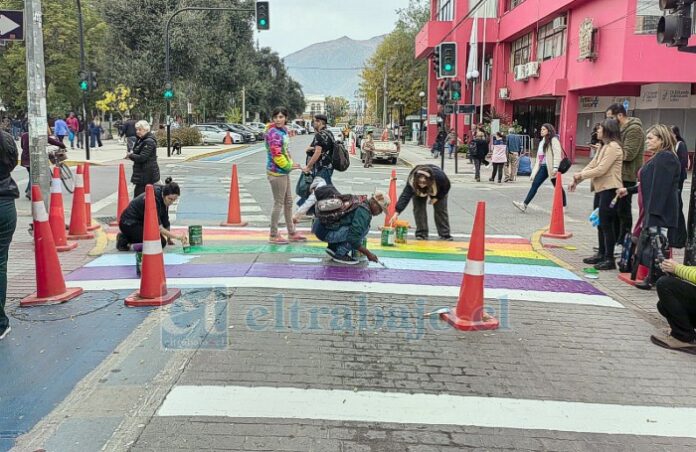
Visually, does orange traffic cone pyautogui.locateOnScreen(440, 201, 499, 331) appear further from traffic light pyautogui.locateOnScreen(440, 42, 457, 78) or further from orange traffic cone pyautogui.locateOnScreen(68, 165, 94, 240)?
traffic light pyautogui.locateOnScreen(440, 42, 457, 78)

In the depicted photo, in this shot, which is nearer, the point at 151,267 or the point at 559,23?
the point at 151,267

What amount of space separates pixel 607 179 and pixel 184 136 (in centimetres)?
3258

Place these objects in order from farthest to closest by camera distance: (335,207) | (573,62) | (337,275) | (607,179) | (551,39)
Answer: (551,39), (573,62), (607,179), (335,207), (337,275)

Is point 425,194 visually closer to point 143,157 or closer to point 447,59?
point 143,157

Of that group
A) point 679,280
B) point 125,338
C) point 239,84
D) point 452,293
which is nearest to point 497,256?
point 452,293

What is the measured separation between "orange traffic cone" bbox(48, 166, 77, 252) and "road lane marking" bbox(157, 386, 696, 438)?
505 centimetres

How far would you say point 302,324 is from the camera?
526 centimetres

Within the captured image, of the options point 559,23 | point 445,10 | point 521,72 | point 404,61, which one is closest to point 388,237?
point 559,23

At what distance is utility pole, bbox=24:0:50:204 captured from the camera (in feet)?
27.9

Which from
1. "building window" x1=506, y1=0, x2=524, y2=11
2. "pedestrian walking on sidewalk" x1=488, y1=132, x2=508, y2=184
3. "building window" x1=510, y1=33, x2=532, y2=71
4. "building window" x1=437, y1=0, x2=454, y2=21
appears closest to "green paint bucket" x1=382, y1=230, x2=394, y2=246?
"pedestrian walking on sidewalk" x1=488, y1=132, x2=508, y2=184

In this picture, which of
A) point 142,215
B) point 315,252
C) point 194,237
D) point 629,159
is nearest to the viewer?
point 629,159

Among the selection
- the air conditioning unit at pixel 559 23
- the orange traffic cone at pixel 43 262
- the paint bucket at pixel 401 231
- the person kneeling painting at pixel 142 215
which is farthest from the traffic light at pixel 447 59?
the orange traffic cone at pixel 43 262

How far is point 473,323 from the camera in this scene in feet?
17.3

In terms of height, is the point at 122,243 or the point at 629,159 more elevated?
the point at 629,159
